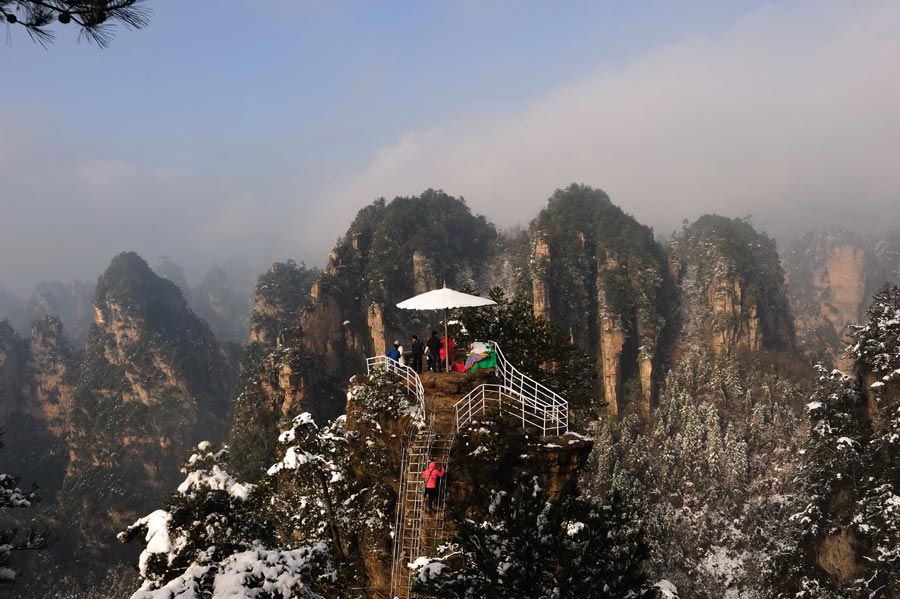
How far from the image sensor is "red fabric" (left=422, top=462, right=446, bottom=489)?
10367 millimetres

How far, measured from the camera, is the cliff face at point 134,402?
7919cm

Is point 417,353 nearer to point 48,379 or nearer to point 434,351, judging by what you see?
point 434,351

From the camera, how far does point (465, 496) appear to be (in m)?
10.5

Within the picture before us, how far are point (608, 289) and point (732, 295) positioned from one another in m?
14.1

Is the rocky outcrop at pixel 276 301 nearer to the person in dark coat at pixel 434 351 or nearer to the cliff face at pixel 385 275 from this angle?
the cliff face at pixel 385 275

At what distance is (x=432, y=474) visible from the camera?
34.2ft

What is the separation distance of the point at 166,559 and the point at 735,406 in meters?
54.7

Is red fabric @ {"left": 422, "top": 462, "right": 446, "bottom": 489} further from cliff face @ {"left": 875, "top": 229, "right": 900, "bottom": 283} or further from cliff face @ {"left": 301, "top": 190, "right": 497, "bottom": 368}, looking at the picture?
cliff face @ {"left": 875, "top": 229, "right": 900, "bottom": 283}

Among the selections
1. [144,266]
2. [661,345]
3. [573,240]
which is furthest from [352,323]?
[144,266]

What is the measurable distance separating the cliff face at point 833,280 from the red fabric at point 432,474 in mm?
140072

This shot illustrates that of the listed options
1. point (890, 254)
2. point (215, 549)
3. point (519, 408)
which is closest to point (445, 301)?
point (519, 408)

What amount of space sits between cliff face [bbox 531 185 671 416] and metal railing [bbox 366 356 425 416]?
47.1 metres

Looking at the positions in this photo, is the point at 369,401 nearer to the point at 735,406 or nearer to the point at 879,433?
the point at 879,433

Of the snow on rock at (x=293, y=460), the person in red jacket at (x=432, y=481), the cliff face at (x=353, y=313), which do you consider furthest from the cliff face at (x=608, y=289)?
the person in red jacket at (x=432, y=481)
